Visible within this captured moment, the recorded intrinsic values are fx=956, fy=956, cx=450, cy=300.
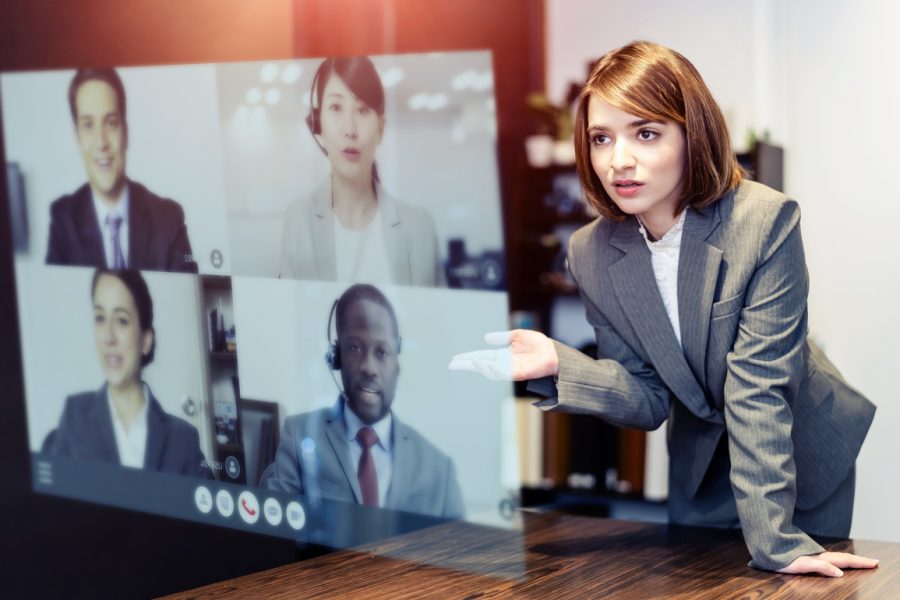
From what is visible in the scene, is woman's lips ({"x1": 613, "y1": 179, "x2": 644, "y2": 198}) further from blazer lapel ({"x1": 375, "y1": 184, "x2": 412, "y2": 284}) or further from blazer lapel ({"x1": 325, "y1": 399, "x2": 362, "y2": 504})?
blazer lapel ({"x1": 325, "y1": 399, "x2": 362, "y2": 504})

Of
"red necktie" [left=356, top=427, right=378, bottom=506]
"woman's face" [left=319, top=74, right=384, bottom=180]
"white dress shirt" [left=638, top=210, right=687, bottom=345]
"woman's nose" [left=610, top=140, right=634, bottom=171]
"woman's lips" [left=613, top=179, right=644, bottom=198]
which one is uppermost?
"woman's face" [left=319, top=74, right=384, bottom=180]

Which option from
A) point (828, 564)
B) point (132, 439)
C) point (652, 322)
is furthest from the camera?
point (652, 322)

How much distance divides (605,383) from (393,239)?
17.0 inches

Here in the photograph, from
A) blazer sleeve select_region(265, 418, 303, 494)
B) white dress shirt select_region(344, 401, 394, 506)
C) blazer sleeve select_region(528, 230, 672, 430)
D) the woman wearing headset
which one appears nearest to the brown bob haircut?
blazer sleeve select_region(528, 230, 672, 430)

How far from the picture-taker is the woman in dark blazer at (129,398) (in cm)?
148

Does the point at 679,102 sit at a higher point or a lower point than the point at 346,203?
higher

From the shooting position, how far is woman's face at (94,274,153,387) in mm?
1480

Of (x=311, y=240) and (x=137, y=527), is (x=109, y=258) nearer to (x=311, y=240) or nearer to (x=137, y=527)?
(x=311, y=240)

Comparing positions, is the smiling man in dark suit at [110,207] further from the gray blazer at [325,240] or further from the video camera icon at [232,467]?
the video camera icon at [232,467]

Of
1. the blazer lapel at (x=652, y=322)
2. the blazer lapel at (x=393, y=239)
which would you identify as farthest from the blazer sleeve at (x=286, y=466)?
the blazer lapel at (x=652, y=322)

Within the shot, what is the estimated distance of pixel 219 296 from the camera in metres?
1.46

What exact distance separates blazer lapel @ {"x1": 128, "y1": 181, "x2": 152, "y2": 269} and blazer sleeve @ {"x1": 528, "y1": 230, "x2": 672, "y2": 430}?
659mm

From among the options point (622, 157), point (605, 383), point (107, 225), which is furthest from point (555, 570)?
point (107, 225)

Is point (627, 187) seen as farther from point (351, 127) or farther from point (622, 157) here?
point (351, 127)
